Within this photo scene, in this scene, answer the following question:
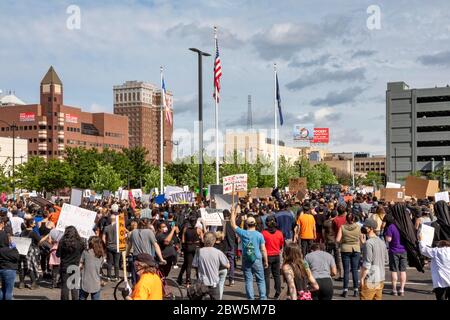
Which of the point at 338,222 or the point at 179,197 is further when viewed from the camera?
the point at 179,197

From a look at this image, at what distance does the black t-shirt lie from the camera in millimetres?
14030

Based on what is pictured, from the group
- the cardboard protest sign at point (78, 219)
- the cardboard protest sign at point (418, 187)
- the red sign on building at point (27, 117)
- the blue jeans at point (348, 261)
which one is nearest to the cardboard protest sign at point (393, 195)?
the cardboard protest sign at point (418, 187)

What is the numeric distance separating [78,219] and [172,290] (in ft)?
9.69

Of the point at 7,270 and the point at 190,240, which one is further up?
the point at 190,240

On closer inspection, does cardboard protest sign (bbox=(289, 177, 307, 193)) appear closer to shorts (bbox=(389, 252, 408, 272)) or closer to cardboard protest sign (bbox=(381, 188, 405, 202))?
cardboard protest sign (bbox=(381, 188, 405, 202))

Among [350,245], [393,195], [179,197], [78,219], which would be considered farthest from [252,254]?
[393,195]

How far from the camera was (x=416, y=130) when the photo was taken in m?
128

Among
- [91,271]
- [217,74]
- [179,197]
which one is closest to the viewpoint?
[91,271]

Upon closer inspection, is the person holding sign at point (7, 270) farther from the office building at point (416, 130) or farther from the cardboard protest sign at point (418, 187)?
the office building at point (416, 130)

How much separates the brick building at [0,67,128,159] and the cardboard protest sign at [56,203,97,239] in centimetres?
14841

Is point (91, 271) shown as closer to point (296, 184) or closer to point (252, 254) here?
point (252, 254)

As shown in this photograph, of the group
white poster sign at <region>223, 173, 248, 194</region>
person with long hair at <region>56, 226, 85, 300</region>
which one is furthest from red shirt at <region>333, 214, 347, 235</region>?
person with long hair at <region>56, 226, 85, 300</region>

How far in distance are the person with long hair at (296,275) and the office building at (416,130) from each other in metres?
120
